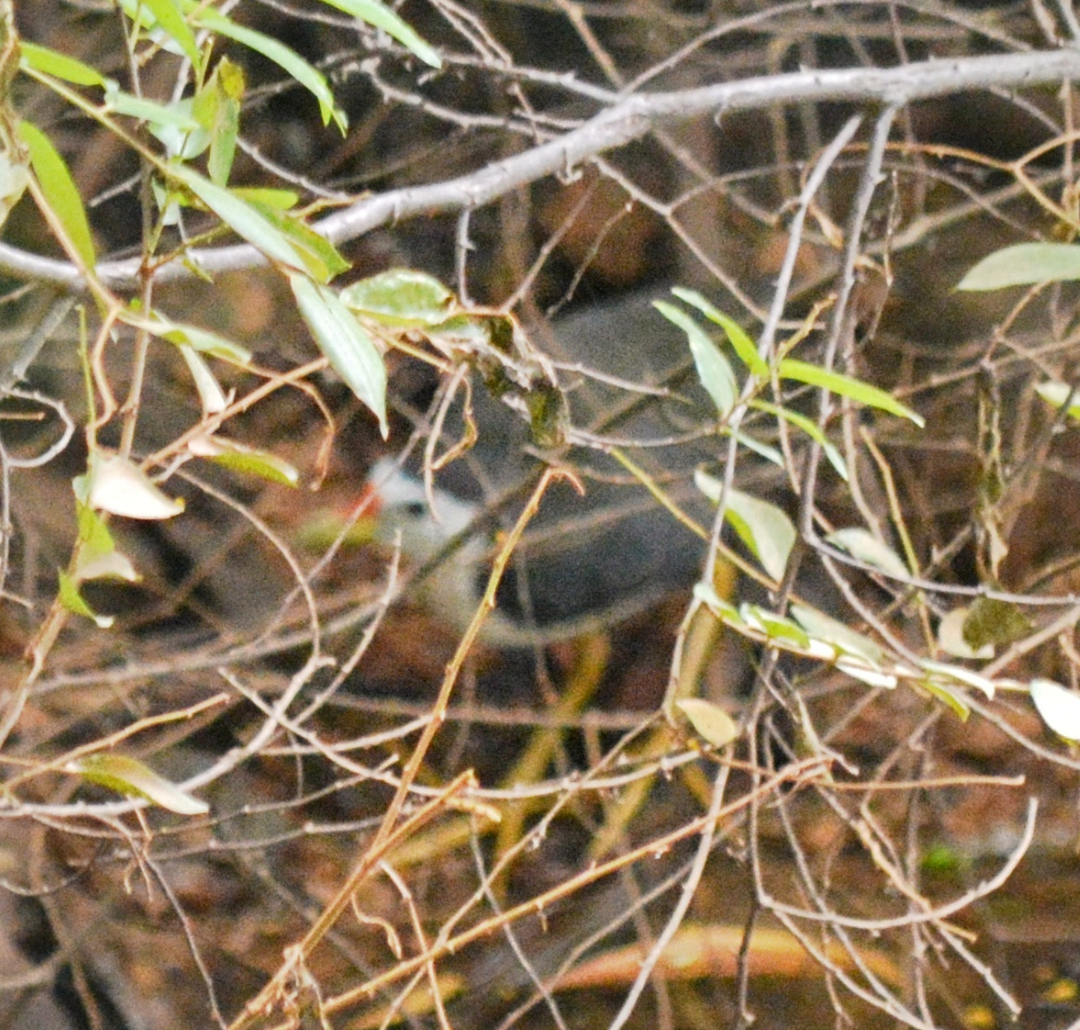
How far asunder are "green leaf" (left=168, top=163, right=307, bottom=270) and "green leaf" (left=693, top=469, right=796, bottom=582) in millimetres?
335

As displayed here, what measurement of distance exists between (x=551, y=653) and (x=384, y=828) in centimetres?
119

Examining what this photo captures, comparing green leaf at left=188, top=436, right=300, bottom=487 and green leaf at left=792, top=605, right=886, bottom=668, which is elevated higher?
green leaf at left=188, top=436, right=300, bottom=487

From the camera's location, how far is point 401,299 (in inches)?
19.0

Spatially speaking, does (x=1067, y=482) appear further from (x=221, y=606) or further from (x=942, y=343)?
(x=221, y=606)

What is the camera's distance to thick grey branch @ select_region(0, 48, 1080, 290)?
0.57 metres

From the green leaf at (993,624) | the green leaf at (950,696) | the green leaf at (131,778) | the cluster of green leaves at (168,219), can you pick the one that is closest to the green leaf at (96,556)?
the cluster of green leaves at (168,219)

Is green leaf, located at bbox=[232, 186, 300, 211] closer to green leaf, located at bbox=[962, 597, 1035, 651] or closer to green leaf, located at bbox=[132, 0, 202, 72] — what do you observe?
green leaf, located at bbox=[132, 0, 202, 72]

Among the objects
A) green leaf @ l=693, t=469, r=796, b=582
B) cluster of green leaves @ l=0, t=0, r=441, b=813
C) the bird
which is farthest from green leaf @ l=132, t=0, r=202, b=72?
the bird

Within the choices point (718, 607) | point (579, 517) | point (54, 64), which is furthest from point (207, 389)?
point (579, 517)

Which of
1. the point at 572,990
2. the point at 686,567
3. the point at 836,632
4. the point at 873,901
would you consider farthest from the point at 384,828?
the point at 686,567

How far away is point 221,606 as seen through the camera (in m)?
1.70

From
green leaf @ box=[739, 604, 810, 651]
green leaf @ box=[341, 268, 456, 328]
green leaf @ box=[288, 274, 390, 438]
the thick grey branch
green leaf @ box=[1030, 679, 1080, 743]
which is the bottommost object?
green leaf @ box=[1030, 679, 1080, 743]

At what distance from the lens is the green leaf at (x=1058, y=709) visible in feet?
1.84

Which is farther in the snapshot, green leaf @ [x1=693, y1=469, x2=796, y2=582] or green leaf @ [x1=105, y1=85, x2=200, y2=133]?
green leaf @ [x1=693, y1=469, x2=796, y2=582]
